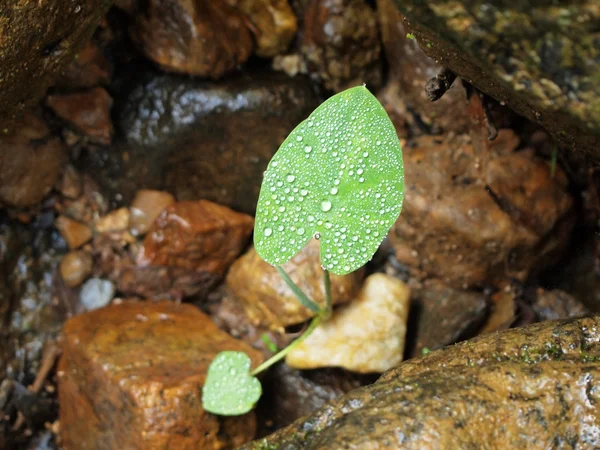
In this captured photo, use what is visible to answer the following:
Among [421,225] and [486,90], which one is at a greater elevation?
[486,90]

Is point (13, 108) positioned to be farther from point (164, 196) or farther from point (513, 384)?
point (513, 384)

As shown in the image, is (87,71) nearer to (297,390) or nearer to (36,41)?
(36,41)

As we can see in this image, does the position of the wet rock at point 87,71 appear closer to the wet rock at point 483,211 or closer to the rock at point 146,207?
the rock at point 146,207

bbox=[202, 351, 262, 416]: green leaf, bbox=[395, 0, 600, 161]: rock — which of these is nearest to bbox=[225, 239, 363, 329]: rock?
bbox=[202, 351, 262, 416]: green leaf

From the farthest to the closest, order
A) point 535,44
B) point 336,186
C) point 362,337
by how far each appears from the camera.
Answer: point 362,337
point 336,186
point 535,44

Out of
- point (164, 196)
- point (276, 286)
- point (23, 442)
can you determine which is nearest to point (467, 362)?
point (276, 286)

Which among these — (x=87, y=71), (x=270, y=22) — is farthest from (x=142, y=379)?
(x=270, y=22)
